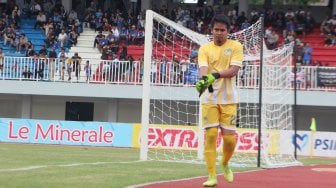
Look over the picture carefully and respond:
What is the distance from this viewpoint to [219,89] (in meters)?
11.0

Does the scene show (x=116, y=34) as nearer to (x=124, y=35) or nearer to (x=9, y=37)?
(x=124, y=35)

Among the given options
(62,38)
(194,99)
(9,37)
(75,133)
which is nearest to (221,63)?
(194,99)

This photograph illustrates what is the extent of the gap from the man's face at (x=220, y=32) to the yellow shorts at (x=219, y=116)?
87 centimetres

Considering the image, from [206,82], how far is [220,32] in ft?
2.84

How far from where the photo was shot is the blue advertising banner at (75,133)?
3397 cm

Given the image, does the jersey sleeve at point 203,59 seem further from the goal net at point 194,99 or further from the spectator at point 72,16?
the spectator at point 72,16

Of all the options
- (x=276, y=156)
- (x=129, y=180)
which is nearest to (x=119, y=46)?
(x=276, y=156)

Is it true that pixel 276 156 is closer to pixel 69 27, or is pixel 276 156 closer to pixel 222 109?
pixel 222 109

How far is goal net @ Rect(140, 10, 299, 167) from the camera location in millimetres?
22344

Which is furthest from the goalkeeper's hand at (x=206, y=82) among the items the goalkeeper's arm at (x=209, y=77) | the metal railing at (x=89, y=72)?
the metal railing at (x=89, y=72)

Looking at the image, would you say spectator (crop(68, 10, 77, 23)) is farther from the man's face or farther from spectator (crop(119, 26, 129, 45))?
the man's face

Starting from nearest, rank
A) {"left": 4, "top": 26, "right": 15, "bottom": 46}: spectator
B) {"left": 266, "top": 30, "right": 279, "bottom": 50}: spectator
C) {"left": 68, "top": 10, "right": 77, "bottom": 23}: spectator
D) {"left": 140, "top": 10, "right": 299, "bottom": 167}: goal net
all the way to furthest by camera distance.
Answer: {"left": 140, "top": 10, "right": 299, "bottom": 167}: goal net
{"left": 266, "top": 30, "right": 279, "bottom": 50}: spectator
{"left": 4, "top": 26, "right": 15, "bottom": 46}: spectator
{"left": 68, "top": 10, "right": 77, "bottom": 23}: spectator

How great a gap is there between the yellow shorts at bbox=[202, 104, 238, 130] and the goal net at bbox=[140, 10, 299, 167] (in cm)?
904

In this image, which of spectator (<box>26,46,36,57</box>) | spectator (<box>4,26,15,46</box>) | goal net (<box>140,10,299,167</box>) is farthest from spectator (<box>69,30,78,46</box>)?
goal net (<box>140,10,299,167</box>)
